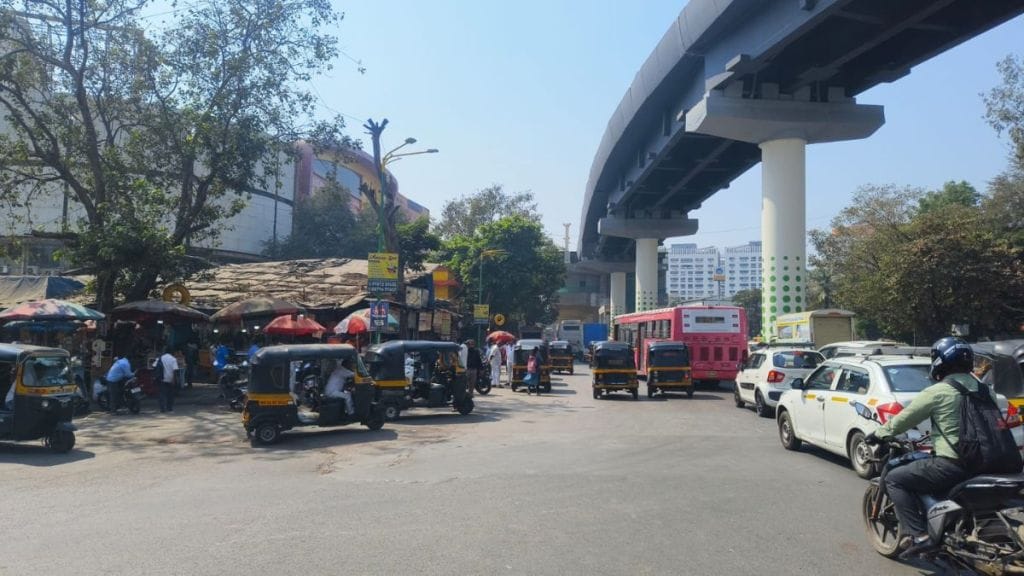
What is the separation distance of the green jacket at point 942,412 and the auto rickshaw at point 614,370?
1757cm

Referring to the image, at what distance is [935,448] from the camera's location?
5629 millimetres

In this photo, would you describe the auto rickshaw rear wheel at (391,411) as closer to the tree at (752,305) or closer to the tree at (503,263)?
the tree at (503,263)

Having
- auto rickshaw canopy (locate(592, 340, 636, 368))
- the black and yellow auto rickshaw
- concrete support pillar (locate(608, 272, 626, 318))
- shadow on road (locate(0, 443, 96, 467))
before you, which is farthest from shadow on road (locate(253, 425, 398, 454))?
concrete support pillar (locate(608, 272, 626, 318))

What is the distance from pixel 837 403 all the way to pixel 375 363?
970cm

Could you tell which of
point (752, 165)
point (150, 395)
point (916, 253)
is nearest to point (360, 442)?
point (150, 395)

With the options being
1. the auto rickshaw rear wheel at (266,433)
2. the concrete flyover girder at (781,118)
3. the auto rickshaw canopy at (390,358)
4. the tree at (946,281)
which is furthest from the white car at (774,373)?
the tree at (946,281)

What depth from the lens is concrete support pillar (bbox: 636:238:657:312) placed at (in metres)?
56.1

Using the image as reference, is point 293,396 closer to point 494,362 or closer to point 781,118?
point 494,362

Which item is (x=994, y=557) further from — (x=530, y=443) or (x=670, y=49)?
(x=670, y=49)

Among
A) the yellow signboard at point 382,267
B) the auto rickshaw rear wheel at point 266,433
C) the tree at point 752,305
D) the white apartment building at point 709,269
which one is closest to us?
the auto rickshaw rear wheel at point 266,433

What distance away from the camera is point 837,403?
10.6 m

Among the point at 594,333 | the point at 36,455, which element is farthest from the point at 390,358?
the point at 594,333

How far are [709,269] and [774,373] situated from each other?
490ft

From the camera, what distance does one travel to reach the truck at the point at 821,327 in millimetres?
26375
